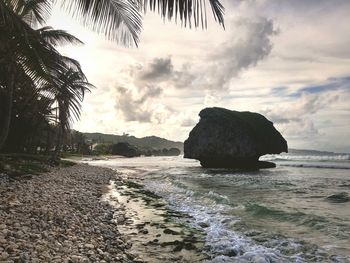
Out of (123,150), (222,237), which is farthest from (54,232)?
(123,150)

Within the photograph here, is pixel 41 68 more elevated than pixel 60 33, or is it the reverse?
pixel 60 33

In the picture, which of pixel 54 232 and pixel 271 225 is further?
pixel 271 225

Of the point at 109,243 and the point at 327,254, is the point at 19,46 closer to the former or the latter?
the point at 109,243

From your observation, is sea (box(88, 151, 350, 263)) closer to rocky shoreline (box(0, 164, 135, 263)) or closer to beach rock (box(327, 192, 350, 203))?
beach rock (box(327, 192, 350, 203))

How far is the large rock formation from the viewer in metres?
52.6

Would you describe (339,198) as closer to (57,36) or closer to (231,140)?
(57,36)

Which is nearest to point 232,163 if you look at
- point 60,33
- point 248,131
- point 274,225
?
point 248,131

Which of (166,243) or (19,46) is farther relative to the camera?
(166,243)

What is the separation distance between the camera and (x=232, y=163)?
53500 mm

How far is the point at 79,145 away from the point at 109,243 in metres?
110

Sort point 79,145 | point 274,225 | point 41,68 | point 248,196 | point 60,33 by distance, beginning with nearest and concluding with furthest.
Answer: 1. point 41,68
2. point 274,225
3. point 248,196
4. point 60,33
5. point 79,145

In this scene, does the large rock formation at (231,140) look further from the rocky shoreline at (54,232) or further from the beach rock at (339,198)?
the rocky shoreline at (54,232)

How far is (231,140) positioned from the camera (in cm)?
5309

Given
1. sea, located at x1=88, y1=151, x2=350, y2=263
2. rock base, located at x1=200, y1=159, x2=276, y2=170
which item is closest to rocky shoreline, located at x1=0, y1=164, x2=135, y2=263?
sea, located at x1=88, y1=151, x2=350, y2=263
